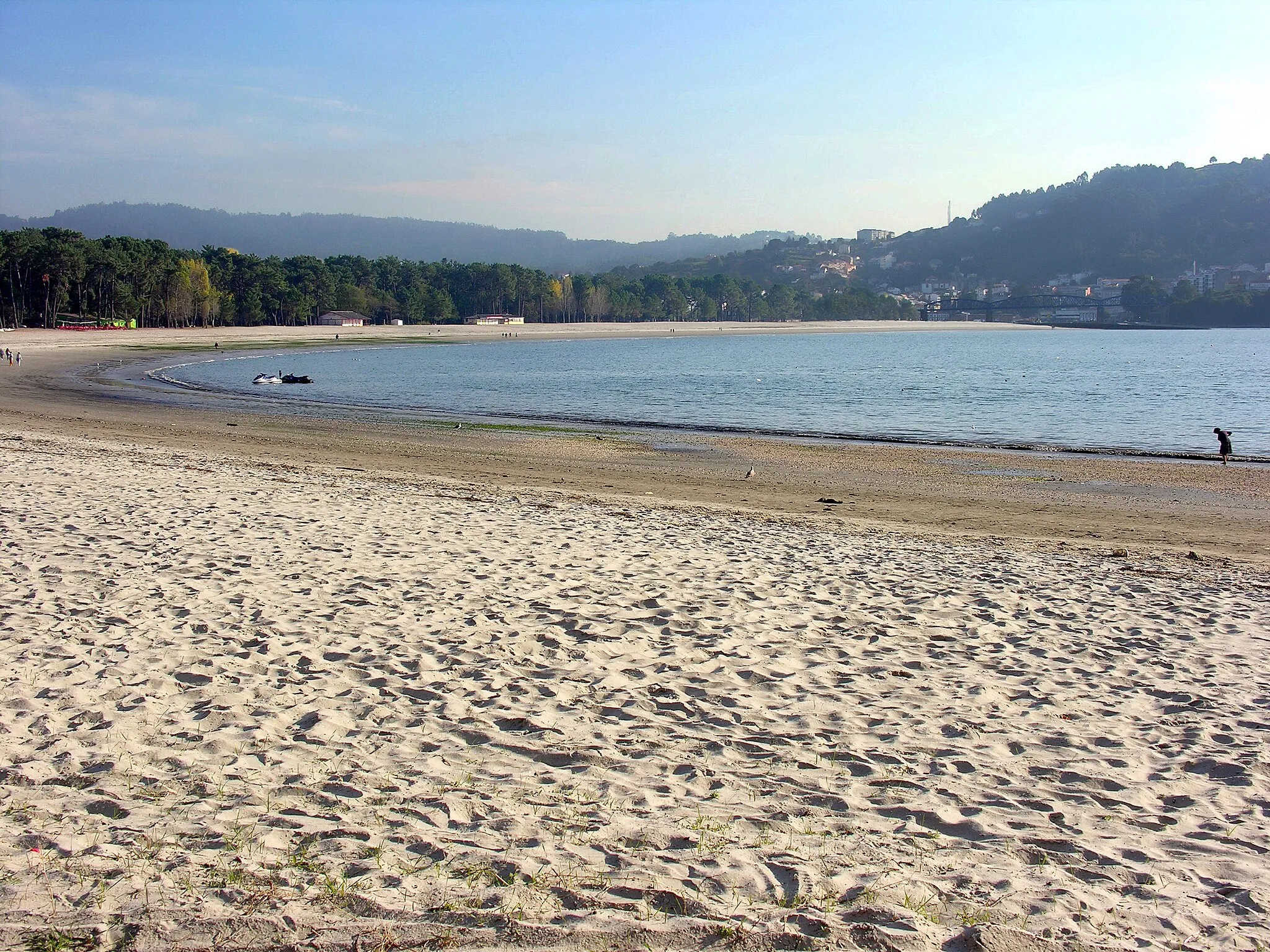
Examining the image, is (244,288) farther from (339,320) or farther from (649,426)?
(649,426)

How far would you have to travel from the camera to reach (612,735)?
5246 millimetres

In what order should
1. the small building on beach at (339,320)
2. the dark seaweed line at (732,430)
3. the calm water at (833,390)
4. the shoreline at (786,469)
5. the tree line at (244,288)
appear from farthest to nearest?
1. the small building on beach at (339,320)
2. the tree line at (244,288)
3. the calm water at (833,390)
4. the dark seaweed line at (732,430)
5. the shoreline at (786,469)

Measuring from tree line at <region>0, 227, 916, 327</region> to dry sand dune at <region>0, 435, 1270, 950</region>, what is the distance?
341 feet

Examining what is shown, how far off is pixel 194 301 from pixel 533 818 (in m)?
123

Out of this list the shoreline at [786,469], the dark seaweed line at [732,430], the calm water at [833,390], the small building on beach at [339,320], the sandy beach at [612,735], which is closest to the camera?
the sandy beach at [612,735]

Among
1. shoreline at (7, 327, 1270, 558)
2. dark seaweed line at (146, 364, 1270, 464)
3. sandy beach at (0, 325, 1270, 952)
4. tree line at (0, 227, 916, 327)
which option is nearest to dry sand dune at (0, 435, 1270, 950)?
sandy beach at (0, 325, 1270, 952)

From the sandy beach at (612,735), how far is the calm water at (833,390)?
64.9 feet

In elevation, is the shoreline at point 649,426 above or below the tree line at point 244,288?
below

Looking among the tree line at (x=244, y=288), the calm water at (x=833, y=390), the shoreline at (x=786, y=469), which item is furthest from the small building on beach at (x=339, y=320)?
the shoreline at (x=786, y=469)

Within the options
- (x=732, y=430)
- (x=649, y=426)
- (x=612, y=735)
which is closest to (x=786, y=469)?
(x=732, y=430)

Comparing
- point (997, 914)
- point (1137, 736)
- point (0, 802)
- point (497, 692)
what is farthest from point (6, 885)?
point (1137, 736)

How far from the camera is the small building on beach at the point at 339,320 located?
134 m

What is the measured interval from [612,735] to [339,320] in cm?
13963

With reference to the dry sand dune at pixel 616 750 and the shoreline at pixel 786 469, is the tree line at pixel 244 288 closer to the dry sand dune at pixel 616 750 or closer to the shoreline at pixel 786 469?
the shoreline at pixel 786 469
